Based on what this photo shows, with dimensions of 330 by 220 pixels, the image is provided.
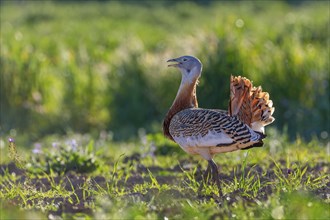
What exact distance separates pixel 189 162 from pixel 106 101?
379 cm

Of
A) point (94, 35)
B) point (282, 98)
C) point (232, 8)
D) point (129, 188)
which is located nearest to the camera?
point (129, 188)

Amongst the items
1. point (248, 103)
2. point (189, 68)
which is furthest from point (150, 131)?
point (248, 103)

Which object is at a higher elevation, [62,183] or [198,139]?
[198,139]

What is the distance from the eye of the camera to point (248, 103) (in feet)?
18.9

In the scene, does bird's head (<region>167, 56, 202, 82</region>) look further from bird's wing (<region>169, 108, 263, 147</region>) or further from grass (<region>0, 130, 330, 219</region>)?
grass (<region>0, 130, 330, 219</region>)

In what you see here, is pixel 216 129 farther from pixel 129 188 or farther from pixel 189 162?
pixel 189 162

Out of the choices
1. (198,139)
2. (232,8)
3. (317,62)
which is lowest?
(232,8)

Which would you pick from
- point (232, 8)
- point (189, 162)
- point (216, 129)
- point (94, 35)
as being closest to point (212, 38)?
point (189, 162)

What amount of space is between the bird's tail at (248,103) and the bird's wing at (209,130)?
8cm

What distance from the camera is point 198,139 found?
568 cm

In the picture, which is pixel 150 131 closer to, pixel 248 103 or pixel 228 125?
pixel 248 103

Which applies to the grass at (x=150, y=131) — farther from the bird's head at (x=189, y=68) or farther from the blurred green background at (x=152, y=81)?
the bird's head at (x=189, y=68)

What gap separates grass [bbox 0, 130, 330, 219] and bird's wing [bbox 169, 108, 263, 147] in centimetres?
24

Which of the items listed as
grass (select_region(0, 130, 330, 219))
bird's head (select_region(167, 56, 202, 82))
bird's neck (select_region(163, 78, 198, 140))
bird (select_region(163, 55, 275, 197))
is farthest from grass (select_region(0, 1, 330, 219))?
bird's head (select_region(167, 56, 202, 82))
